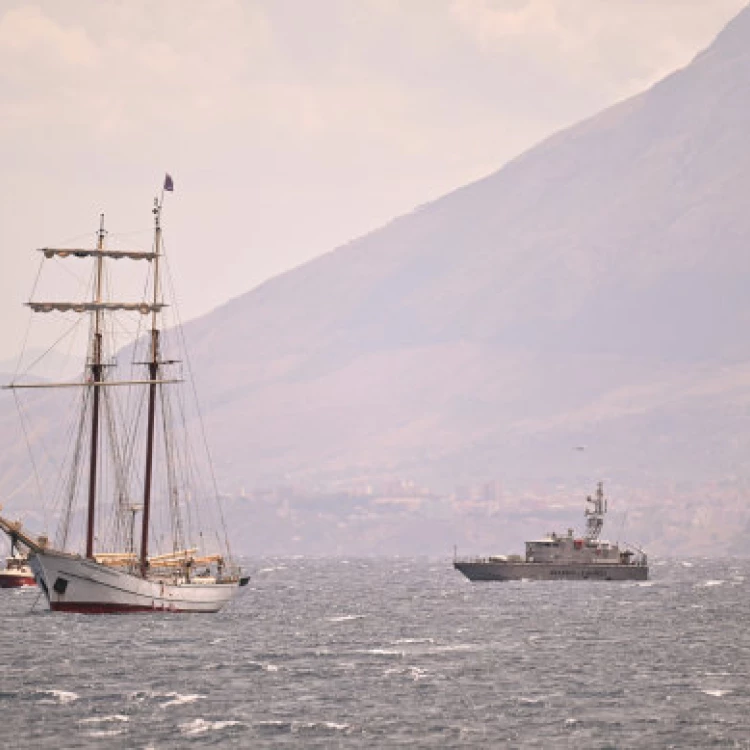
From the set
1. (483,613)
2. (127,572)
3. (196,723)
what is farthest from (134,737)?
(483,613)

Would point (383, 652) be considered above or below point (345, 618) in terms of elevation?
below

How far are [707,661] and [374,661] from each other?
17396 millimetres

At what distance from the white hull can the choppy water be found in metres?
1.18

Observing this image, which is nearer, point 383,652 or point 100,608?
point 383,652

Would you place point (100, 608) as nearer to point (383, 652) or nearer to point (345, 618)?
point (345, 618)

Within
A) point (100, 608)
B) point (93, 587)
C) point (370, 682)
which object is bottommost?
point (370, 682)

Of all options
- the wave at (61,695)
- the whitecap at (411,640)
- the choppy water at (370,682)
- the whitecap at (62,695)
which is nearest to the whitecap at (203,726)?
the choppy water at (370,682)

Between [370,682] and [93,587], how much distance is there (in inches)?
1812

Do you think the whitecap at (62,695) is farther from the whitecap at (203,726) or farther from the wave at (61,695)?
the whitecap at (203,726)

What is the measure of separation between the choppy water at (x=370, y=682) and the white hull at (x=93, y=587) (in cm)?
118

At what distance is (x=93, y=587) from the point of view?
143625mm

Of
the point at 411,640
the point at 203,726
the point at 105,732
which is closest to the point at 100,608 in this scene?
the point at 411,640

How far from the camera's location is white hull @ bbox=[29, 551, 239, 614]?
5615 inches

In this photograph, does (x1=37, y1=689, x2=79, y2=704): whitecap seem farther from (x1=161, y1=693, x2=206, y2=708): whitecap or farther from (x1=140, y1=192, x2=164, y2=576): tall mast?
(x1=140, y1=192, x2=164, y2=576): tall mast
